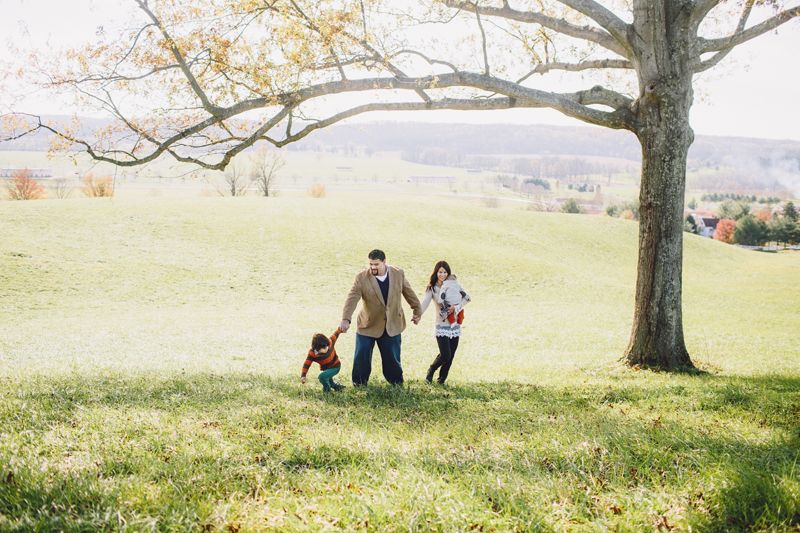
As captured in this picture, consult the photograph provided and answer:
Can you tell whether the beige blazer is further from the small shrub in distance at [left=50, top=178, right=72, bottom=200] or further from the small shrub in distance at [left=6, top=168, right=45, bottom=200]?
the small shrub in distance at [left=50, top=178, right=72, bottom=200]

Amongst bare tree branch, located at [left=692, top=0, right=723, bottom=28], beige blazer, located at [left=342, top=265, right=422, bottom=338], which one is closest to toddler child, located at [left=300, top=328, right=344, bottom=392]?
beige blazer, located at [left=342, top=265, right=422, bottom=338]

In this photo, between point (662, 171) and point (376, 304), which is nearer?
point (376, 304)

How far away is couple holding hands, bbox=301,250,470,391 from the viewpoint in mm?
9195

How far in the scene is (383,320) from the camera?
9.77 metres

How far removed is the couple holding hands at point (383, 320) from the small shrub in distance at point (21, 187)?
313ft

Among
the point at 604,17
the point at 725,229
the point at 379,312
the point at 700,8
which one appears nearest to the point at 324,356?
the point at 379,312

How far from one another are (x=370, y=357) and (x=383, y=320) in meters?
0.77

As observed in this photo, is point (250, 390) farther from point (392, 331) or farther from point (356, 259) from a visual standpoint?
point (356, 259)

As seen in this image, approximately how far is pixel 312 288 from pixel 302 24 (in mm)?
25061

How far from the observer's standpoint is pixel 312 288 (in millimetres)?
36125

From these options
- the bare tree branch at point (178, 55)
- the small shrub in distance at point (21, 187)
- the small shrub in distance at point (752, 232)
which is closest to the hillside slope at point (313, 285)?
the bare tree branch at point (178, 55)

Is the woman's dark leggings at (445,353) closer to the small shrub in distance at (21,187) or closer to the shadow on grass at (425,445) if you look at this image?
the shadow on grass at (425,445)

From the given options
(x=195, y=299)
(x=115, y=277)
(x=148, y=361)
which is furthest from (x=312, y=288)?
(x=148, y=361)

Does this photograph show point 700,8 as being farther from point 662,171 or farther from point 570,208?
point 570,208
